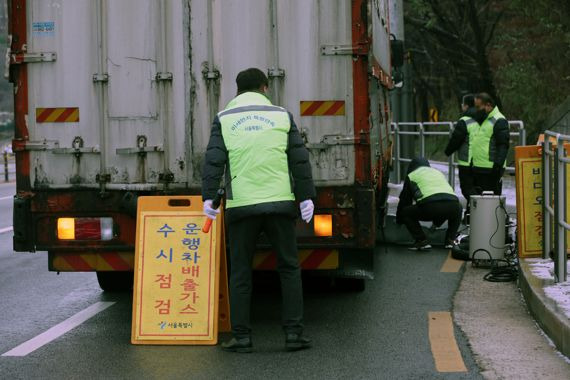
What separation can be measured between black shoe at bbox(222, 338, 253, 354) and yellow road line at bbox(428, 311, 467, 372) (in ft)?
3.87

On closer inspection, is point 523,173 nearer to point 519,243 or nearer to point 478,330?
point 519,243

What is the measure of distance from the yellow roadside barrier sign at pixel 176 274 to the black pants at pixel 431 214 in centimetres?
488

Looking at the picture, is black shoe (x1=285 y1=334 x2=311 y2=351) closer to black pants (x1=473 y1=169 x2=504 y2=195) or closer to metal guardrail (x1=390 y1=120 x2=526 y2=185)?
black pants (x1=473 y1=169 x2=504 y2=195)

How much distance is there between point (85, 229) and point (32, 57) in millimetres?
1308

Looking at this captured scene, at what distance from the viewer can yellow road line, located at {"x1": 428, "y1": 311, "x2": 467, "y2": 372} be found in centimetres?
710

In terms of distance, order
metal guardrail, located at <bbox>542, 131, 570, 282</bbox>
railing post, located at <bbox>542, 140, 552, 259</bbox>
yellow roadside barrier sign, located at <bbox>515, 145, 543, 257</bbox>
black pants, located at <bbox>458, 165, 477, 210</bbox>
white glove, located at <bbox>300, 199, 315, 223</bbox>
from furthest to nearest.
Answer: black pants, located at <bbox>458, 165, 477, 210</bbox> → yellow roadside barrier sign, located at <bbox>515, 145, 543, 257</bbox> → railing post, located at <bbox>542, 140, 552, 259</bbox> → metal guardrail, located at <bbox>542, 131, 570, 282</bbox> → white glove, located at <bbox>300, 199, 315, 223</bbox>

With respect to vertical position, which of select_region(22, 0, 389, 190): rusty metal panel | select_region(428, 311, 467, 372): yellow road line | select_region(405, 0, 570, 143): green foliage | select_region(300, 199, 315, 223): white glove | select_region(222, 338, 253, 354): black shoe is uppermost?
select_region(405, 0, 570, 143): green foliage

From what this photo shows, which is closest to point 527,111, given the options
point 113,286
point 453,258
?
point 453,258

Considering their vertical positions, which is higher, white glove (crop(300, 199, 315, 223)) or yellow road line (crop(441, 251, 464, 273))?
white glove (crop(300, 199, 315, 223))

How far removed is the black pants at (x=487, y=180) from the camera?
46.1 ft

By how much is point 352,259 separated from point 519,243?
1.85 meters

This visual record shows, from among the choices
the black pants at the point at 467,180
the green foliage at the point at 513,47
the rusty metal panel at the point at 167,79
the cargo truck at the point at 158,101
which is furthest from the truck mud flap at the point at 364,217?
the green foliage at the point at 513,47

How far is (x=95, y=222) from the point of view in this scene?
28.3 ft

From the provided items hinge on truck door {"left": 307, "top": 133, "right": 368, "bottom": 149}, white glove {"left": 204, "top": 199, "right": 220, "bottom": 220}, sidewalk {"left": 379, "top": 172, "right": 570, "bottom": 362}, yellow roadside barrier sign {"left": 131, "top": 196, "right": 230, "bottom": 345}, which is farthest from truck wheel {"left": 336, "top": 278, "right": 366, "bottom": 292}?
white glove {"left": 204, "top": 199, "right": 220, "bottom": 220}
